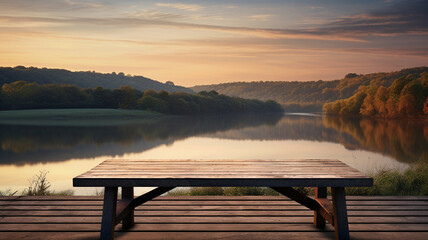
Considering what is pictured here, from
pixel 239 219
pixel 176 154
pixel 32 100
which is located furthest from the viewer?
pixel 32 100

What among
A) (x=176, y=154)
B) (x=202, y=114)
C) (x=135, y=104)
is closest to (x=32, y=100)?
(x=135, y=104)

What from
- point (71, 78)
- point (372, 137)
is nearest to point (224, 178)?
point (372, 137)

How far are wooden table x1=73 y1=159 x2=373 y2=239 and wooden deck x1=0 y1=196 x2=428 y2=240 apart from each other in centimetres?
27

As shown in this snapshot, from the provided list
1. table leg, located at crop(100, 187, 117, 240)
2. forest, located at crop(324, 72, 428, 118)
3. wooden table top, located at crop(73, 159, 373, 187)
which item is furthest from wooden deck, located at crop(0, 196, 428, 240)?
forest, located at crop(324, 72, 428, 118)

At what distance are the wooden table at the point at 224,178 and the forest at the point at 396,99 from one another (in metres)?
46.8

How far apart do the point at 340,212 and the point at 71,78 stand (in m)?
109

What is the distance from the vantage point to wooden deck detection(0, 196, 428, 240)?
309 cm

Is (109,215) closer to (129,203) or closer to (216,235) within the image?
(129,203)

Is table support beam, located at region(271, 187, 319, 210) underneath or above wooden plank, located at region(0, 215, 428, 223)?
above

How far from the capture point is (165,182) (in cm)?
250

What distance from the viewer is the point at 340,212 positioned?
9.11ft

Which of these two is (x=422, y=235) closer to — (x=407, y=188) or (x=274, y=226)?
(x=274, y=226)

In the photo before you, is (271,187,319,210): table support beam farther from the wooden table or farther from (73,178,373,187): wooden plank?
(73,178,373,187): wooden plank

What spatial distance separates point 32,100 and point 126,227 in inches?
2432
